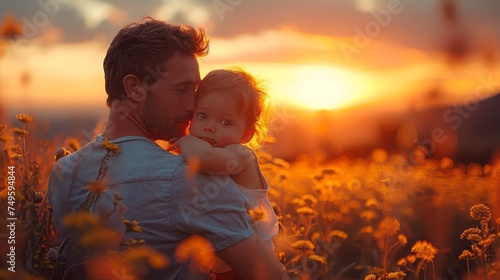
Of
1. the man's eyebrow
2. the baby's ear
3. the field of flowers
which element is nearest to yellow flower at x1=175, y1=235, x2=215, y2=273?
the field of flowers

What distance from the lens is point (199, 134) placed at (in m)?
3.64

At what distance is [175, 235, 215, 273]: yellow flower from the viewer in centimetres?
301

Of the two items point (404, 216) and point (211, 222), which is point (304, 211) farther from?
point (404, 216)

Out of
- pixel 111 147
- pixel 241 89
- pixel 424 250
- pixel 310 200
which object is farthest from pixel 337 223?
pixel 111 147

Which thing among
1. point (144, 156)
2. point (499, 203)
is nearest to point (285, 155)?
point (499, 203)

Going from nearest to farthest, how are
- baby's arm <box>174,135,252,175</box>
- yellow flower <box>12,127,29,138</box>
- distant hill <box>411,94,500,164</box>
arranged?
A: baby's arm <box>174,135,252,175</box> < yellow flower <box>12,127,29,138</box> < distant hill <box>411,94,500,164</box>

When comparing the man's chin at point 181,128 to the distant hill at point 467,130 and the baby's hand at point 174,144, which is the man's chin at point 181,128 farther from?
the distant hill at point 467,130

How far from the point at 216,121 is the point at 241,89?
0.90 ft

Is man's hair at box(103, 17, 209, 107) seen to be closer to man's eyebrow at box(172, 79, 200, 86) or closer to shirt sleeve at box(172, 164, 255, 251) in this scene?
man's eyebrow at box(172, 79, 200, 86)

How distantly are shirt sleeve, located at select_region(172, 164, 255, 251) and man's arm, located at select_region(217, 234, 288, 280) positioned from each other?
0.12 feet

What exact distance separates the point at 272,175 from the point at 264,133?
2.67m

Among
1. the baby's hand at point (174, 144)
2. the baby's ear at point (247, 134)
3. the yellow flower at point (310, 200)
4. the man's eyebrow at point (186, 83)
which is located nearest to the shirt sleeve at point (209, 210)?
the baby's hand at point (174, 144)

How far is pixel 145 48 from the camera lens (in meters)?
3.61

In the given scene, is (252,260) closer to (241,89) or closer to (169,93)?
(169,93)
